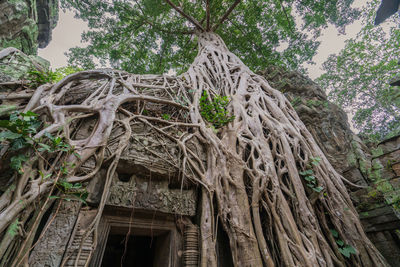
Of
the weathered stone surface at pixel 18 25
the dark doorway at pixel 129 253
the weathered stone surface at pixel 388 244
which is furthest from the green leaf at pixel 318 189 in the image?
the weathered stone surface at pixel 18 25

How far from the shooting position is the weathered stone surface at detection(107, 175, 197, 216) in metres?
1.57

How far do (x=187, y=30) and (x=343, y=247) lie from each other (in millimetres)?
6656

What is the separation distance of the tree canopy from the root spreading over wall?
3.56 metres

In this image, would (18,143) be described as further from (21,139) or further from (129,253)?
(129,253)

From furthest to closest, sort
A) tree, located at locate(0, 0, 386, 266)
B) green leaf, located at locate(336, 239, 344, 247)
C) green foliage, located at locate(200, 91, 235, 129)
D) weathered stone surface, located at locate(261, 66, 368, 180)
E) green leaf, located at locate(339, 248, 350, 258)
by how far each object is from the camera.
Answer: weathered stone surface, located at locate(261, 66, 368, 180) < green foliage, located at locate(200, 91, 235, 129) < green leaf, located at locate(336, 239, 344, 247) < green leaf, located at locate(339, 248, 350, 258) < tree, located at locate(0, 0, 386, 266)

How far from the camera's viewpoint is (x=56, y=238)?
49.3 inches

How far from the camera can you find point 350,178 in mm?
2447

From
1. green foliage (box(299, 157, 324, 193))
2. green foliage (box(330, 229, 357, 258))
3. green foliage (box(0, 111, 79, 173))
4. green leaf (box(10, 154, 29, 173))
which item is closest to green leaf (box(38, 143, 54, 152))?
green foliage (box(0, 111, 79, 173))

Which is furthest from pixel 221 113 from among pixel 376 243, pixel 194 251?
pixel 376 243

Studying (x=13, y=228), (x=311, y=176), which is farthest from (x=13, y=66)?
(x=311, y=176)

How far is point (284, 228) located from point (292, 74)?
4.47m

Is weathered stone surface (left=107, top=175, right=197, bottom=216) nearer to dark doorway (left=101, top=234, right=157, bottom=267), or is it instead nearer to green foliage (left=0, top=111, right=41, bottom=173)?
green foliage (left=0, top=111, right=41, bottom=173)

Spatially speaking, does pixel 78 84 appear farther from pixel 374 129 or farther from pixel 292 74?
pixel 374 129

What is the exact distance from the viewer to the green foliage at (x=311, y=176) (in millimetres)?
1975
